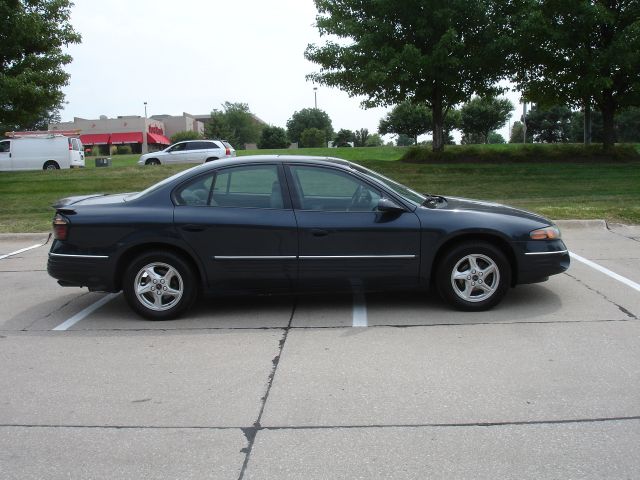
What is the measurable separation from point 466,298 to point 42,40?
1767 cm

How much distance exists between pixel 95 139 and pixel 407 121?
44179 millimetres

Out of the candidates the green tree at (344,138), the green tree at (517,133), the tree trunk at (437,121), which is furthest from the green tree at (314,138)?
the tree trunk at (437,121)

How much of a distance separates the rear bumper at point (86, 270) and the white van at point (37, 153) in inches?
941

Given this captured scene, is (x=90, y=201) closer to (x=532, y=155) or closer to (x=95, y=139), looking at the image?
(x=532, y=155)

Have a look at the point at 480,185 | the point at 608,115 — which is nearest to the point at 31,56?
the point at 480,185

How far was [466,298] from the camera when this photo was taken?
5.80 m

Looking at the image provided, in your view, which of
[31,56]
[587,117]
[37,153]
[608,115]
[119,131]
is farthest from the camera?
[119,131]

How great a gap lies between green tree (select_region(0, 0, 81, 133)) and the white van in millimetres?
7691

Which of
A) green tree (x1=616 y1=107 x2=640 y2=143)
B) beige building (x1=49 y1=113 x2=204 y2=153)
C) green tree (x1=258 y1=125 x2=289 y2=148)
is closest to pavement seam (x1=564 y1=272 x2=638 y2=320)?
green tree (x1=616 y1=107 x2=640 y2=143)

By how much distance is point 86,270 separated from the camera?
5.80 m

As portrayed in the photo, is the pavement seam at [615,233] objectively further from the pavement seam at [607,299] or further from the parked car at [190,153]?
the parked car at [190,153]

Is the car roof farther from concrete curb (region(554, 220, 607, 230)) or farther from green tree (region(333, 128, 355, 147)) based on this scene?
green tree (region(333, 128, 355, 147))

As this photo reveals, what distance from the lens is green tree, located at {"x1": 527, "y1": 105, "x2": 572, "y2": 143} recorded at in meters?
55.3

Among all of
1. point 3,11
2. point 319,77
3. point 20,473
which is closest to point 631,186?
point 319,77
